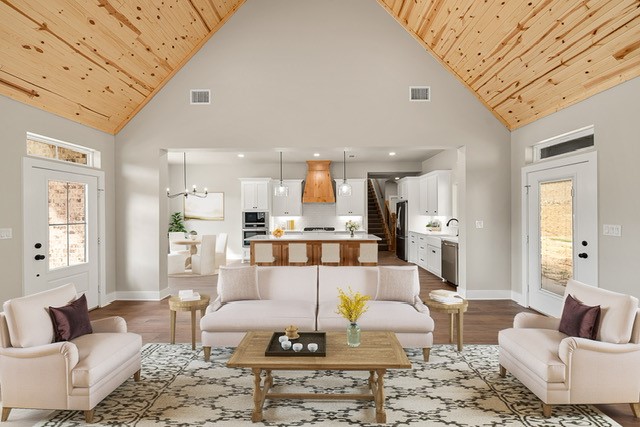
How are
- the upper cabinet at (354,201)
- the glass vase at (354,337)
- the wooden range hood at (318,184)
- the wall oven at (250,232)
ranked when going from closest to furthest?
the glass vase at (354,337) → the wooden range hood at (318,184) → the wall oven at (250,232) → the upper cabinet at (354,201)

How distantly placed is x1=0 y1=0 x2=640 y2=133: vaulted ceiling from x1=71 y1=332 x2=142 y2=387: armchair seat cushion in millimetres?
3068

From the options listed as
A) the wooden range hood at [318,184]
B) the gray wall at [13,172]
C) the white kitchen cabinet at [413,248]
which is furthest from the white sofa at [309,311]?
the wooden range hood at [318,184]

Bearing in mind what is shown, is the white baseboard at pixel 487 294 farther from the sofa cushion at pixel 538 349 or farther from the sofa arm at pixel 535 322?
the sofa cushion at pixel 538 349

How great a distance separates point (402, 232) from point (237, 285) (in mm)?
7852

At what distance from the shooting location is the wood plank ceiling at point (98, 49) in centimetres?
394

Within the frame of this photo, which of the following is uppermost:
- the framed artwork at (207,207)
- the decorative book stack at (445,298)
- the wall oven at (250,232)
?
the framed artwork at (207,207)

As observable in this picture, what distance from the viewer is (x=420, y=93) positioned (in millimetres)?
6461

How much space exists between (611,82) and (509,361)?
10.6ft

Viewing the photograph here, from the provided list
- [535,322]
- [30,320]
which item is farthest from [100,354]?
[535,322]

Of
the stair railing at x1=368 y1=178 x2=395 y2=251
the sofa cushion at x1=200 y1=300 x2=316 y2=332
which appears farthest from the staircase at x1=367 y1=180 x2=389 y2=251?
the sofa cushion at x1=200 y1=300 x2=316 y2=332

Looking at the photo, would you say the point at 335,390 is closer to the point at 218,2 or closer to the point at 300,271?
the point at 300,271

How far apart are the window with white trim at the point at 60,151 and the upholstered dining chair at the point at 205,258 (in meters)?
3.14

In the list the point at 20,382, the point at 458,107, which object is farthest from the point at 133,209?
the point at 458,107

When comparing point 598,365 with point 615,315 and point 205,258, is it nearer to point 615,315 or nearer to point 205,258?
point 615,315
